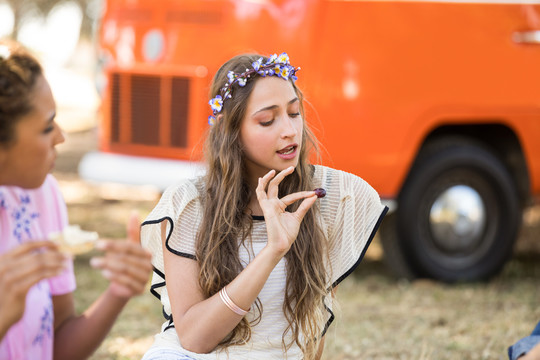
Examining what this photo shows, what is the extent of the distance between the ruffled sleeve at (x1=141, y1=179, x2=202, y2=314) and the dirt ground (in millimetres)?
1064

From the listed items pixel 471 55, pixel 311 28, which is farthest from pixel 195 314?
pixel 471 55

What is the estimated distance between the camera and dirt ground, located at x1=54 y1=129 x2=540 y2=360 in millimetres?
4055

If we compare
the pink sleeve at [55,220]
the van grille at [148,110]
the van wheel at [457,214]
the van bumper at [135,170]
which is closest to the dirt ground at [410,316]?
the van wheel at [457,214]

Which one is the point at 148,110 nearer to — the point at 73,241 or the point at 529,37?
the point at 529,37

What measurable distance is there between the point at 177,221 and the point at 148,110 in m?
2.83

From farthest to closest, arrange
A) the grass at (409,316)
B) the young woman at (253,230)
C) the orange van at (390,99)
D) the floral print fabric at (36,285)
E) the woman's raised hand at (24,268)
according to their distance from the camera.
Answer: the orange van at (390,99) < the grass at (409,316) < the young woman at (253,230) < the floral print fabric at (36,285) < the woman's raised hand at (24,268)

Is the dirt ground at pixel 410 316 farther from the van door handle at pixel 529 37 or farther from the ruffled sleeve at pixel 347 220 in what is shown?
the van door handle at pixel 529 37

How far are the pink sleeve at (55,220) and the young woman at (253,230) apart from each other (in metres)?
0.32

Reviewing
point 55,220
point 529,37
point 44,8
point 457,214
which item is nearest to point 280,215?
point 55,220

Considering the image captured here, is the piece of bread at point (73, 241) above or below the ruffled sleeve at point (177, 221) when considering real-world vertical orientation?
above

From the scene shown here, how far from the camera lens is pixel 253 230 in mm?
2660

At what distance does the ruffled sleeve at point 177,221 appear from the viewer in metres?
2.60

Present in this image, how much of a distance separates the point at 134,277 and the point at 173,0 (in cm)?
376

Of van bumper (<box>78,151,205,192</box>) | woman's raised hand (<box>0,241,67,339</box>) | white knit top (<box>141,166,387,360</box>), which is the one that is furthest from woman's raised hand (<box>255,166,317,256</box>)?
van bumper (<box>78,151,205,192</box>)
